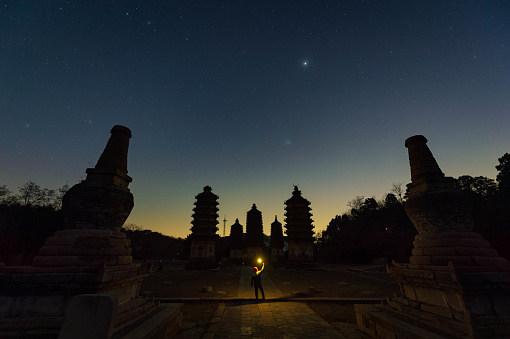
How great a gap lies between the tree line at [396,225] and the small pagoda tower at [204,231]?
903 inches

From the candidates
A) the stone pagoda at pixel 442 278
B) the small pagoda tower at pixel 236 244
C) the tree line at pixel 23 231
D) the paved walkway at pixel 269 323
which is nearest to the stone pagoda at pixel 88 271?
the paved walkway at pixel 269 323

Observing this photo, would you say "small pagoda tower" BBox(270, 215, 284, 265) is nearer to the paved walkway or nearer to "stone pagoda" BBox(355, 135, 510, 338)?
the paved walkway

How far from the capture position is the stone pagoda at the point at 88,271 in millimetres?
4367

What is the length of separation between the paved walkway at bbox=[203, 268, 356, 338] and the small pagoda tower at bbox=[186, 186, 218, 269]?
20998 millimetres

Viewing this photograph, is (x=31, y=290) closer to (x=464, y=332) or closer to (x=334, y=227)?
(x=464, y=332)

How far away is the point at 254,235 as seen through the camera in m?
47.0

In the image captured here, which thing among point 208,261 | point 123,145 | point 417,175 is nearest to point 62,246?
point 123,145

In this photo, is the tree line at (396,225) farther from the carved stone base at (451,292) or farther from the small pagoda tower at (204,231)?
the small pagoda tower at (204,231)

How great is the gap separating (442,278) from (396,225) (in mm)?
55160

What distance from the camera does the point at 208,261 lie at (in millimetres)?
30344

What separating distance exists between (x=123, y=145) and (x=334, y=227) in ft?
240

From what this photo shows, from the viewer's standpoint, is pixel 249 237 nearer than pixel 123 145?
No

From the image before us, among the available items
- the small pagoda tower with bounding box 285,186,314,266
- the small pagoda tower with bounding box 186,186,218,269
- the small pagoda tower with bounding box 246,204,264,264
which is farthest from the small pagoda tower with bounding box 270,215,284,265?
the small pagoda tower with bounding box 186,186,218,269

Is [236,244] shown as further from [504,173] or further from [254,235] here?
[504,173]
